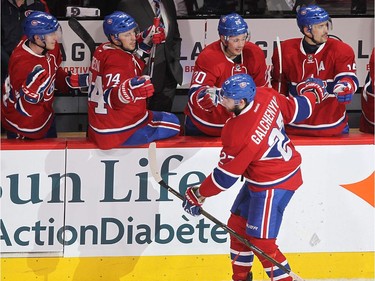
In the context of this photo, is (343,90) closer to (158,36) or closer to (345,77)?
(345,77)

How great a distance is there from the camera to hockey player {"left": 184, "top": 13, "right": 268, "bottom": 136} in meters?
6.20

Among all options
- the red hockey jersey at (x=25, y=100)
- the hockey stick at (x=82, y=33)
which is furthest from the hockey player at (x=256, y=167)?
the hockey stick at (x=82, y=33)

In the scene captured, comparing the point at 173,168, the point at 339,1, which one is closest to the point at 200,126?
the point at 173,168

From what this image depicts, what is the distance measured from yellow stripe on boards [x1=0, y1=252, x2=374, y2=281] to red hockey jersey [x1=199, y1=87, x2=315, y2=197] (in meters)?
0.68

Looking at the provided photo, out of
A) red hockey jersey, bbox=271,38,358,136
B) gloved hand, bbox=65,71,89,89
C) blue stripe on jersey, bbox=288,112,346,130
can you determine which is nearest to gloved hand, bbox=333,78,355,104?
red hockey jersey, bbox=271,38,358,136

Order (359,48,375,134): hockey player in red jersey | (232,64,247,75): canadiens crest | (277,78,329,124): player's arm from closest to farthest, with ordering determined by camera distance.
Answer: (277,78,329,124): player's arm → (232,64,247,75): canadiens crest → (359,48,375,134): hockey player in red jersey

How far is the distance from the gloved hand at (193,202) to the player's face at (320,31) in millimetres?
1215

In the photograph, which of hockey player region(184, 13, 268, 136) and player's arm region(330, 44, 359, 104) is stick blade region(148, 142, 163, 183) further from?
player's arm region(330, 44, 359, 104)

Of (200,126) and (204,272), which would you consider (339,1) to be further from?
(204,272)

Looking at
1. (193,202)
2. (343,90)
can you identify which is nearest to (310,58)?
(343,90)

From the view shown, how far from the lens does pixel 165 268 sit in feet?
20.7

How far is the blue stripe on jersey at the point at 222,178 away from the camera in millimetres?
5616

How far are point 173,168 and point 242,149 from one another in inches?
30.3

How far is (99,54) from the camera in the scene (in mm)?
6219
